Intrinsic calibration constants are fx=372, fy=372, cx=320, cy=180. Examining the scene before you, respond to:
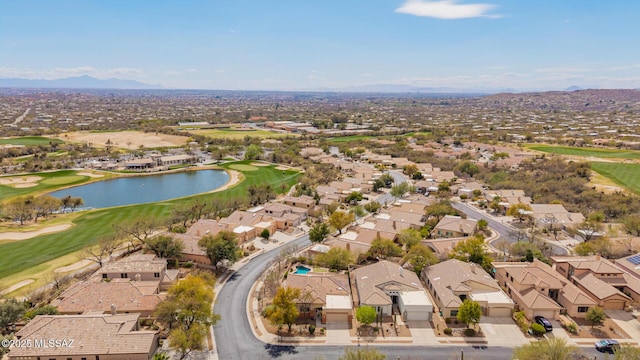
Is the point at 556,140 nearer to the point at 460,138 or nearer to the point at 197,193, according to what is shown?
the point at 460,138

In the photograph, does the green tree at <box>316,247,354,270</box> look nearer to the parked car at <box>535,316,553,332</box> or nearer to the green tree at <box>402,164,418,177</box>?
the parked car at <box>535,316,553,332</box>

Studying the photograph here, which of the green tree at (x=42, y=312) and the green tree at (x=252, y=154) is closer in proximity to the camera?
the green tree at (x=42, y=312)

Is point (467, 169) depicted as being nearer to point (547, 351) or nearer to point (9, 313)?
point (547, 351)

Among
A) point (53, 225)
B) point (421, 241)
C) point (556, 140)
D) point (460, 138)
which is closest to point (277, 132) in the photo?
point (460, 138)

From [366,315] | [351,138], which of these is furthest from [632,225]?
[351,138]

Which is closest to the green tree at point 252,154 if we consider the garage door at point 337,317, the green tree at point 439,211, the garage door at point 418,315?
the green tree at point 439,211

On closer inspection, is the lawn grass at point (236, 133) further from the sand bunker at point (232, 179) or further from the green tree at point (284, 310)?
the green tree at point (284, 310)
